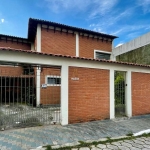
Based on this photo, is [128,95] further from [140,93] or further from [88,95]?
[88,95]

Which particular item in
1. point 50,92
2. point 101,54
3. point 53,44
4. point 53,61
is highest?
point 53,44

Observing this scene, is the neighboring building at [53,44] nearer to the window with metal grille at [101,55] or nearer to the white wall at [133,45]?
the window with metal grille at [101,55]

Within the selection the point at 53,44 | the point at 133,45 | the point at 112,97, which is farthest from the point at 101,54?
the point at 112,97

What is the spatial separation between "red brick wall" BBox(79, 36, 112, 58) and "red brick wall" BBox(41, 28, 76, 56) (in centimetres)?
89

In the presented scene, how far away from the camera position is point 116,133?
5.09 meters

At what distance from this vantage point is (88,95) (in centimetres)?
657

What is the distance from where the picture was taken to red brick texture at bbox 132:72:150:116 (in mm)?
7832

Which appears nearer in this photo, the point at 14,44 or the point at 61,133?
the point at 61,133

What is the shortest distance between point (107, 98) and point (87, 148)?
3525 millimetres

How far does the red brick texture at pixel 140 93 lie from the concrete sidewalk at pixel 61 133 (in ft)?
5.89

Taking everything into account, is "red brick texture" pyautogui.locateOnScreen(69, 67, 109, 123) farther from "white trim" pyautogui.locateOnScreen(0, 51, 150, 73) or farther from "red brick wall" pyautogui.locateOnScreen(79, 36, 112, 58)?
"red brick wall" pyautogui.locateOnScreen(79, 36, 112, 58)

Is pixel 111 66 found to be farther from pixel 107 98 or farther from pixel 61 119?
pixel 61 119

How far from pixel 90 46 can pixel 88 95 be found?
26.2ft

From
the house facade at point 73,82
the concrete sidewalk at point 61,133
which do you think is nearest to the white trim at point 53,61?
the house facade at point 73,82
